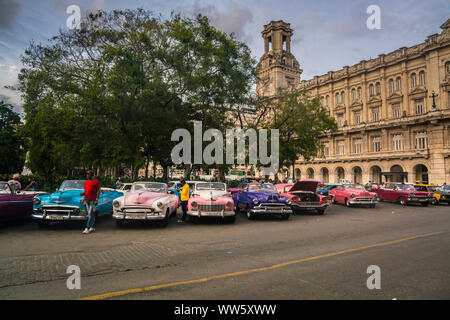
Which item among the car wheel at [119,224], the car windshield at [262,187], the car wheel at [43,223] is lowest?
the car wheel at [119,224]

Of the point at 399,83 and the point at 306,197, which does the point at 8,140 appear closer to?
the point at 306,197

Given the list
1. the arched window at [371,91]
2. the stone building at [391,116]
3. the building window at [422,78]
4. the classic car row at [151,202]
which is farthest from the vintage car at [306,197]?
the arched window at [371,91]

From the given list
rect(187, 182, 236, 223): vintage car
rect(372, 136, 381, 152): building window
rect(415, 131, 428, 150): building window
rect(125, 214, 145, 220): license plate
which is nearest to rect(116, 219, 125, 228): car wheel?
rect(125, 214, 145, 220): license plate

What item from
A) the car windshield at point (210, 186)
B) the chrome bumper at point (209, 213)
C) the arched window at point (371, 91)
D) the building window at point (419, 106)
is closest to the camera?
the chrome bumper at point (209, 213)

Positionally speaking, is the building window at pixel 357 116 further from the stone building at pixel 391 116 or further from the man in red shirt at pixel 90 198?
the man in red shirt at pixel 90 198

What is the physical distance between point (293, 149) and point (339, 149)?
28.5m

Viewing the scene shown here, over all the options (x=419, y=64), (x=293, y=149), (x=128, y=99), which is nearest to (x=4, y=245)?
(x=128, y=99)

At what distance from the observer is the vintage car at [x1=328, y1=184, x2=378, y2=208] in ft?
60.9

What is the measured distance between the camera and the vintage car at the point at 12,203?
9.29m

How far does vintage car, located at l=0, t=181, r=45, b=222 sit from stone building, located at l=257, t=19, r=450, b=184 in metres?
25.8

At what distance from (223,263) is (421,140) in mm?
43616

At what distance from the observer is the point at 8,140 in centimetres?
3139

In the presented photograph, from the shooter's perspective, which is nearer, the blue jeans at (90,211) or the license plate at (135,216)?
the blue jeans at (90,211)
